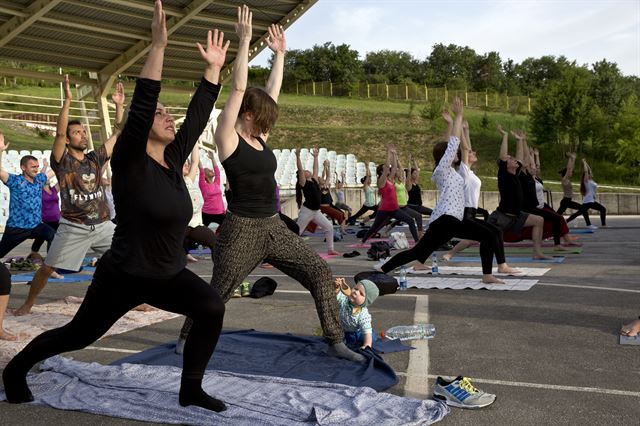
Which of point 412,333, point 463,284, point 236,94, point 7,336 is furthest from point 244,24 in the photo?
point 463,284

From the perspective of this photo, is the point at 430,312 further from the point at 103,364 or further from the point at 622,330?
the point at 103,364

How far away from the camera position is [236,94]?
16.9 ft

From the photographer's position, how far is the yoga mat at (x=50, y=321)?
22.1ft

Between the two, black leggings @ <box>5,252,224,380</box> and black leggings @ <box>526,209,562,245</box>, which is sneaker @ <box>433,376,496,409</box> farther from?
black leggings @ <box>526,209,562,245</box>

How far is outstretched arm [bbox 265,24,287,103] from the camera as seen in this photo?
19.4 feet

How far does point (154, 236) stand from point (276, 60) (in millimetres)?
2264

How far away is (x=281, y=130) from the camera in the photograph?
172ft

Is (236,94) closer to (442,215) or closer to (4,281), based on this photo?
(4,281)

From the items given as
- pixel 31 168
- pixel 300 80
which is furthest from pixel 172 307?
pixel 300 80

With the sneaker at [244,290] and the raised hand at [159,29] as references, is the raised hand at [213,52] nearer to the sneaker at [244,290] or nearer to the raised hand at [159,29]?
the raised hand at [159,29]

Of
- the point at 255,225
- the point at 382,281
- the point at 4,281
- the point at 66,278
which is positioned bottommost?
the point at 66,278

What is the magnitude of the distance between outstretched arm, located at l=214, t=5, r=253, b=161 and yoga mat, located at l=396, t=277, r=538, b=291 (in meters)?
4.96

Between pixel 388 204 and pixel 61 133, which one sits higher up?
pixel 61 133

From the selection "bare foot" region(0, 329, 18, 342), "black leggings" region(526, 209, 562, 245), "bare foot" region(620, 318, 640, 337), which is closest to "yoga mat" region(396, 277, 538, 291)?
"bare foot" region(620, 318, 640, 337)
